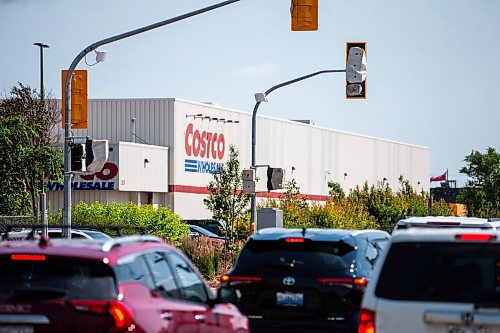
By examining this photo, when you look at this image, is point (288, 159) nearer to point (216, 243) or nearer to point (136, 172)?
point (136, 172)

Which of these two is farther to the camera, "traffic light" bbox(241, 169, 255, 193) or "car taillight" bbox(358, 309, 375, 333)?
"traffic light" bbox(241, 169, 255, 193)

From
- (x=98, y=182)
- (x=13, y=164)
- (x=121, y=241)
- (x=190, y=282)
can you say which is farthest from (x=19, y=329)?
(x=98, y=182)

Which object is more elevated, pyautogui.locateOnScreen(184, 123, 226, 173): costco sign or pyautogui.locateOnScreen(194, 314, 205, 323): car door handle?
pyautogui.locateOnScreen(184, 123, 226, 173): costco sign

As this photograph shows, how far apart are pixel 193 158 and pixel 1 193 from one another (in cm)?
2048

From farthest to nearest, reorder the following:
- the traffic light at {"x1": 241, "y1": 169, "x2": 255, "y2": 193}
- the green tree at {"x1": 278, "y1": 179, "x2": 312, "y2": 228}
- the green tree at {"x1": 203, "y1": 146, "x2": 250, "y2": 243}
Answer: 1. the green tree at {"x1": 278, "y1": 179, "x2": 312, "y2": 228}
2. the green tree at {"x1": 203, "y1": 146, "x2": 250, "y2": 243}
3. the traffic light at {"x1": 241, "y1": 169, "x2": 255, "y2": 193}

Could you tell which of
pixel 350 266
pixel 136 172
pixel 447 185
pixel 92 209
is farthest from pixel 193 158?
pixel 447 185

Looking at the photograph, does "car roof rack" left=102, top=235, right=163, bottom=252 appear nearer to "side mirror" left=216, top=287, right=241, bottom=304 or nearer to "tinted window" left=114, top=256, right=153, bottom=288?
"tinted window" left=114, top=256, right=153, bottom=288

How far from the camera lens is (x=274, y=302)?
14.1m

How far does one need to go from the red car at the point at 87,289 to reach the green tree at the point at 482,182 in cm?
6335

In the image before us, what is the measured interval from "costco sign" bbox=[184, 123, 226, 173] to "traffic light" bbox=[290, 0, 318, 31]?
115 feet

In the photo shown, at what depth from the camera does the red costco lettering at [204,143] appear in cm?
6041

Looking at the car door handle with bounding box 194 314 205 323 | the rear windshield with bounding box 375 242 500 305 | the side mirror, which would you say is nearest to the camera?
the rear windshield with bounding box 375 242 500 305

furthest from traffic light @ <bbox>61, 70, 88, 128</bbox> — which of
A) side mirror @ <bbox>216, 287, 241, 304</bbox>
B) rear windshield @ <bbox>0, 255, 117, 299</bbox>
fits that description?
rear windshield @ <bbox>0, 255, 117, 299</bbox>

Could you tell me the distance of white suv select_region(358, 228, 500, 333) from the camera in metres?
9.29
